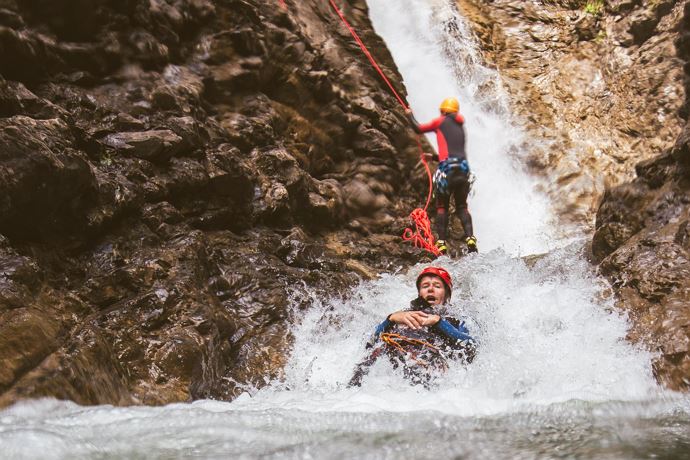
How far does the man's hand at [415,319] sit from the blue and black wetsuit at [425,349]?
0.04 metres

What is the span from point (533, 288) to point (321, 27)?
5.72 metres

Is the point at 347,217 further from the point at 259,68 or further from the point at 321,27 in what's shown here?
the point at 321,27

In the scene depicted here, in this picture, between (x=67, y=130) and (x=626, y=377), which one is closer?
(x=626, y=377)

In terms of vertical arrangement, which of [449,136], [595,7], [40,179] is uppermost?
[595,7]

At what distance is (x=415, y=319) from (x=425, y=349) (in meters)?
0.29

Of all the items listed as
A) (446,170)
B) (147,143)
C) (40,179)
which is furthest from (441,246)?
(40,179)

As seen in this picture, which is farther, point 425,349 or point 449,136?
point 449,136

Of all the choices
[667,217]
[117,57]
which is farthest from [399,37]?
[667,217]

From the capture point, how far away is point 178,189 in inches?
213

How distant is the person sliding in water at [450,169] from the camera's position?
7.57m

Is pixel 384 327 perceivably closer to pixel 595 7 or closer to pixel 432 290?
pixel 432 290

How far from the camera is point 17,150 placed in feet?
11.4

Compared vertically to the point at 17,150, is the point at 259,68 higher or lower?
higher

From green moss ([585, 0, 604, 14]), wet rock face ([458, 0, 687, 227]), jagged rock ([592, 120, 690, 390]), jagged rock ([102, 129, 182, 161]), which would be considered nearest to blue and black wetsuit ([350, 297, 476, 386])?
jagged rock ([592, 120, 690, 390])
